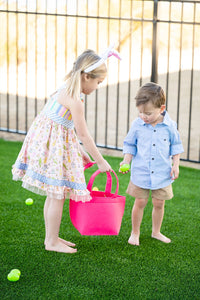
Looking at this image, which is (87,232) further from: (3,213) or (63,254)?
(3,213)

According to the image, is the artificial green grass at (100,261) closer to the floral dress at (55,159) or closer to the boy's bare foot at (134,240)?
the boy's bare foot at (134,240)

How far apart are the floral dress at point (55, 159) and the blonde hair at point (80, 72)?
5.2 inches

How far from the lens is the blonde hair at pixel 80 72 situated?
3.33 meters

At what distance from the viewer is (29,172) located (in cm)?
339

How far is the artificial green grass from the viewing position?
9.56ft

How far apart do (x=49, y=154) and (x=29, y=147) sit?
169 millimetres

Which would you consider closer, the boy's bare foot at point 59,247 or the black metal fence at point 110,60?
the boy's bare foot at point 59,247

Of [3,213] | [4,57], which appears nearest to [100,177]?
[3,213]

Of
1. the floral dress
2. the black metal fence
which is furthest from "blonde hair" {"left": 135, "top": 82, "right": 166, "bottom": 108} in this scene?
the black metal fence

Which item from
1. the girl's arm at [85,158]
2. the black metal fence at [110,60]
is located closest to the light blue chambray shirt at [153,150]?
the girl's arm at [85,158]

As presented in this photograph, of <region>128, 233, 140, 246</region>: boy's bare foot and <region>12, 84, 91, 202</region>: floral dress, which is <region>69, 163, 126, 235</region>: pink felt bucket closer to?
<region>12, 84, 91, 202</region>: floral dress

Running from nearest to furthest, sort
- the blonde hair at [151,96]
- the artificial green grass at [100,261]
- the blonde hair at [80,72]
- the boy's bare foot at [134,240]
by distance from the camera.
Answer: the artificial green grass at [100,261]
the blonde hair at [80,72]
the blonde hair at [151,96]
the boy's bare foot at [134,240]

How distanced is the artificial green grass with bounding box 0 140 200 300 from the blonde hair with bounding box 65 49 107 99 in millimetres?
1045

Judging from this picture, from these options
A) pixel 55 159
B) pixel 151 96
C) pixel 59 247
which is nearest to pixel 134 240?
pixel 59 247
